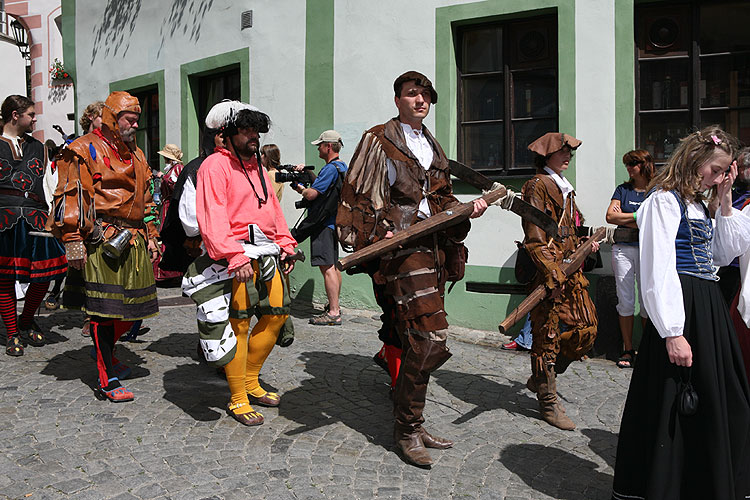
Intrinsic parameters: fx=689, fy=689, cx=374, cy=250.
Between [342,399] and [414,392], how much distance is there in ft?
4.02

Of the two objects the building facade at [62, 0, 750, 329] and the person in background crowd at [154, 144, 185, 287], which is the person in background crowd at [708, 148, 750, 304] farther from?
the person in background crowd at [154, 144, 185, 287]

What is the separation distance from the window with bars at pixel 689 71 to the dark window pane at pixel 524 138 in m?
1.01

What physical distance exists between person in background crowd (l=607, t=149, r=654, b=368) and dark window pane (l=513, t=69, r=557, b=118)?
1.17 meters

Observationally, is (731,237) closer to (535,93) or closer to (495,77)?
(535,93)

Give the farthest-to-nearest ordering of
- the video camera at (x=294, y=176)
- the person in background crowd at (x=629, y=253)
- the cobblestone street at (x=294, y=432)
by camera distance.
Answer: the video camera at (x=294, y=176) < the person in background crowd at (x=629, y=253) < the cobblestone street at (x=294, y=432)

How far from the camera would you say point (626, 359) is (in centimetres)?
635

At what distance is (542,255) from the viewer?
4461 mm

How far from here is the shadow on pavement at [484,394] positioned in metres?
4.88

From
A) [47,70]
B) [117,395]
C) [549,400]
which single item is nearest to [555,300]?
[549,400]

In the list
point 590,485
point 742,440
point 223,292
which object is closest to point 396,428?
point 590,485

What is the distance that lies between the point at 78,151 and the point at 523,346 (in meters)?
4.33

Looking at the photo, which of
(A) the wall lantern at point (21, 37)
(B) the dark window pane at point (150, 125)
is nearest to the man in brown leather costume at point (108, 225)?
(B) the dark window pane at point (150, 125)

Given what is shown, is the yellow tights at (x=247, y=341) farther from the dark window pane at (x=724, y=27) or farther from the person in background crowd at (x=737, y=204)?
the dark window pane at (x=724, y=27)

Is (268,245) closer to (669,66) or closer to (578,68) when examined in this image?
(578,68)
